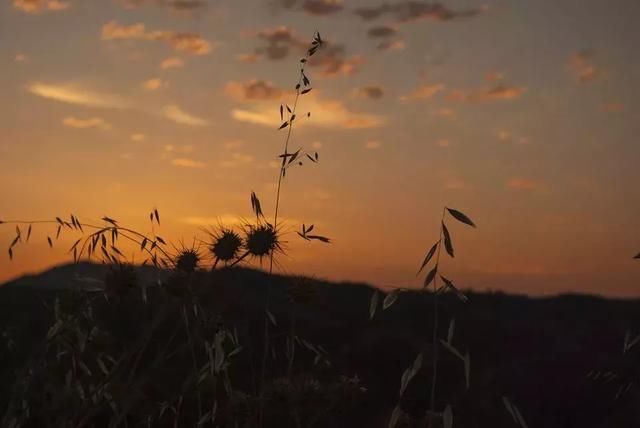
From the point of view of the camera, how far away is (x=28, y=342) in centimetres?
852

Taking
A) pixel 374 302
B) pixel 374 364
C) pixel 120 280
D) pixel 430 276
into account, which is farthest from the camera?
pixel 374 364

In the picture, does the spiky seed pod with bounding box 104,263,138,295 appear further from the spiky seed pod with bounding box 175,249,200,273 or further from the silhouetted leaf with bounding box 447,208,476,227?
the silhouetted leaf with bounding box 447,208,476,227

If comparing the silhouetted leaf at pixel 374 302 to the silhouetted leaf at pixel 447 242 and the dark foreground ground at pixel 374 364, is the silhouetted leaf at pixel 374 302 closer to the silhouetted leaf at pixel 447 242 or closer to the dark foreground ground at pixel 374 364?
the silhouetted leaf at pixel 447 242

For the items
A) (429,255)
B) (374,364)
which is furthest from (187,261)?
(374,364)

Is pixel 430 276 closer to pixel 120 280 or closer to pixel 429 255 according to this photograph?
pixel 429 255

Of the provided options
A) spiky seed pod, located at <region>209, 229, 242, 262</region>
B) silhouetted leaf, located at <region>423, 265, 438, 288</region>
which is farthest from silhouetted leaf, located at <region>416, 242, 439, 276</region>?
spiky seed pod, located at <region>209, 229, 242, 262</region>

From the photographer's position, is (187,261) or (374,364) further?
(374,364)

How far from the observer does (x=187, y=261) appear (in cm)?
376

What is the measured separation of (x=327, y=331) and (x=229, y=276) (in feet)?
16.0

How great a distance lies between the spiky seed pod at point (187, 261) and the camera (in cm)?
371

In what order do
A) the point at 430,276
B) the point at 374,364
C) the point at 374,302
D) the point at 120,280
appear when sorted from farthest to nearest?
the point at 374,364
the point at 120,280
the point at 374,302
the point at 430,276

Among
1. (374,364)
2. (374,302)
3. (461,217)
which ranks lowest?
(374,364)

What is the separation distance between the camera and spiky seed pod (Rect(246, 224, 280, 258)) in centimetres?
379

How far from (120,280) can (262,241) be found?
24.7 inches
